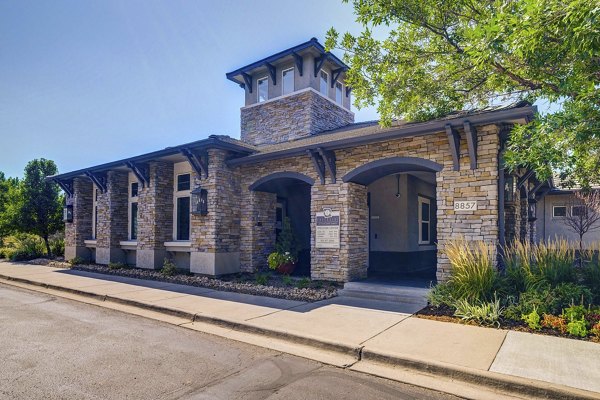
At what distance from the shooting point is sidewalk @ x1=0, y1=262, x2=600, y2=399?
4.37 m

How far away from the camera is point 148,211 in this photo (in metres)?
14.3

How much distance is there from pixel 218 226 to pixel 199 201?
104cm

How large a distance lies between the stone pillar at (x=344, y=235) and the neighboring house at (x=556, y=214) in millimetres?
12186

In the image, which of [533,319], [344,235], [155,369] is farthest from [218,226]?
[533,319]

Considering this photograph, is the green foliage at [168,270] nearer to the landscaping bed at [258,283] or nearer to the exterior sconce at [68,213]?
the landscaping bed at [258,283]

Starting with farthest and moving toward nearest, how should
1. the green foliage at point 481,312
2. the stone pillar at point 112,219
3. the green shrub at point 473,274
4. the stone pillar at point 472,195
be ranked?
the stone pillar at point 112,219 → the stone pillar at point 472,195 → the green shrub at point 473,274 → the green foliage at point 481,312

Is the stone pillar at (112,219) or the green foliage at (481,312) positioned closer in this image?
the green foliage at (481,312)

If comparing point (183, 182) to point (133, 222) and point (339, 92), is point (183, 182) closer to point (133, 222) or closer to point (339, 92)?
point (133, 222)

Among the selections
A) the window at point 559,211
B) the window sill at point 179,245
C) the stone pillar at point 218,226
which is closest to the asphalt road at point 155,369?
the stone pillar at point 218,226

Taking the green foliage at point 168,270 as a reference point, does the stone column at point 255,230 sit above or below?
above

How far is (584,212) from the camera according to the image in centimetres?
1616

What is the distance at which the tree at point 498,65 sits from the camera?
5.13 metres

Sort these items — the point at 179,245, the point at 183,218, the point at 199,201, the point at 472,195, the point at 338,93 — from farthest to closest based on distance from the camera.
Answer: the point at 338,93 < the point at 183,218 < the point at 179,245 < the point at 199,201 < the point at 472,195

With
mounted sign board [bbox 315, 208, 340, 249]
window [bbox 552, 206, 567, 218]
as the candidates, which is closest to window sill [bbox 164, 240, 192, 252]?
mounted sign board [bbox 315, 208, 340, 249]
